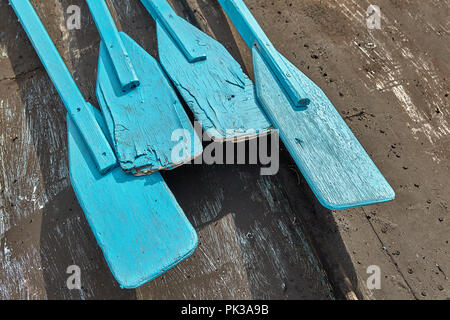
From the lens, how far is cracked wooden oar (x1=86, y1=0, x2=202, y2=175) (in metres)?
1.83

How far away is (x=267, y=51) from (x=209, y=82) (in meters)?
0.40

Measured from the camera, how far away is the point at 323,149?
1855 mm

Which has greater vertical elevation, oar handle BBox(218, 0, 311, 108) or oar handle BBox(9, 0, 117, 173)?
oar handle BBox(218, 0, 311, 108)

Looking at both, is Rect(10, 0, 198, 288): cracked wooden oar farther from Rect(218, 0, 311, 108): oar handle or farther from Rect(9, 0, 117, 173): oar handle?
Rect(218, 0, 311, 108): oar handle

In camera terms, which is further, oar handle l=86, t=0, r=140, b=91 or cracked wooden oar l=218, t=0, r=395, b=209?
oar handle l=86, t=0, r=140, b=91

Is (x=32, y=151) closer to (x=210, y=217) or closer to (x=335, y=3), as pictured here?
(x=210, y=217)

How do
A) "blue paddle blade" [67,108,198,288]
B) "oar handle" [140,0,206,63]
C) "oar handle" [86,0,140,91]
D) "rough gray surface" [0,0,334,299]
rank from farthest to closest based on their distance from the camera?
"oar handle" [140,0,206,63] < "oar handle" [86,0,140,91] < "rough gray surface" [0,0,334,299] < "blue paddle blade" [67,108,198,288]

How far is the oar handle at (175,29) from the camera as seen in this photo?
2.15 meters

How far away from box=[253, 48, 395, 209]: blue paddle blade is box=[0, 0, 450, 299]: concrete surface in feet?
1.13

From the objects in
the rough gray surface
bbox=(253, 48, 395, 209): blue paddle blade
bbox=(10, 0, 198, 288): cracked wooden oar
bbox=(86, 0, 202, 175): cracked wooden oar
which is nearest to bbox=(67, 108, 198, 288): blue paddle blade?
bbox=(10, 0, 198, 288): cracked wooden oar

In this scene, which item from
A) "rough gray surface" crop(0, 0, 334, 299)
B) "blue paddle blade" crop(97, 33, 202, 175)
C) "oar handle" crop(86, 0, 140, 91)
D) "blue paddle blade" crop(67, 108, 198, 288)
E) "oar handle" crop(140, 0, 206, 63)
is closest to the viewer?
"blue paddle blade" crop(67, 108, 198, 288)

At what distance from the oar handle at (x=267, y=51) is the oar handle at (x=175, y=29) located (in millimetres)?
325

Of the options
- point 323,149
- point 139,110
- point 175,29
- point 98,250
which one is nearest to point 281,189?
point 323,149

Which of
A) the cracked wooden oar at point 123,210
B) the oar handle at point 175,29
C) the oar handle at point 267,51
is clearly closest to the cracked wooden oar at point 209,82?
the oar handle at point 175,29
